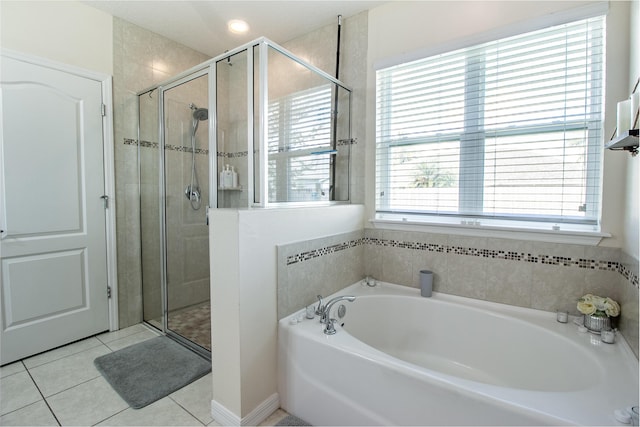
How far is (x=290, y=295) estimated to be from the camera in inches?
68.1

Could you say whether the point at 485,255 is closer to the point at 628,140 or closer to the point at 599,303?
the point at 599,303

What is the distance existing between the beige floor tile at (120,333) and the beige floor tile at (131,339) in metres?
0.04

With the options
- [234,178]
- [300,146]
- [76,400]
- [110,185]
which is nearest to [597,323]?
[300,146]

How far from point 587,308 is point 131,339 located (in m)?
3.06

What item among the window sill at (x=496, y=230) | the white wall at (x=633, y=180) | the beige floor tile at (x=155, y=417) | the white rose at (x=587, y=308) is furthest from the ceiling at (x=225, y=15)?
the beige floor tile at (x=155, y=417)

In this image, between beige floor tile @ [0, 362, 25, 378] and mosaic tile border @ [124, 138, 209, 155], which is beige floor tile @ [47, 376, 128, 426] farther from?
mosaic tile border @ [124, 138, 209, 155]

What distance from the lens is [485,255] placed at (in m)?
1.94

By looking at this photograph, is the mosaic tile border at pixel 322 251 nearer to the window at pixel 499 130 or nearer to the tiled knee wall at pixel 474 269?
the tiled knee wall at pixel 474 269

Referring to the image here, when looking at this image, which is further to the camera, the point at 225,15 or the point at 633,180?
the point at 225,15

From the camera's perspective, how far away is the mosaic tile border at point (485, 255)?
160cm

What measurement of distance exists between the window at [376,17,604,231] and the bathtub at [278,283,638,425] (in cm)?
64

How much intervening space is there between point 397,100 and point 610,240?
1547 mm

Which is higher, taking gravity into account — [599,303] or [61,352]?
[599,303]

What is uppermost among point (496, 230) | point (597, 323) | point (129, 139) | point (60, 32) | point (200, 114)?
point (60, 32)
